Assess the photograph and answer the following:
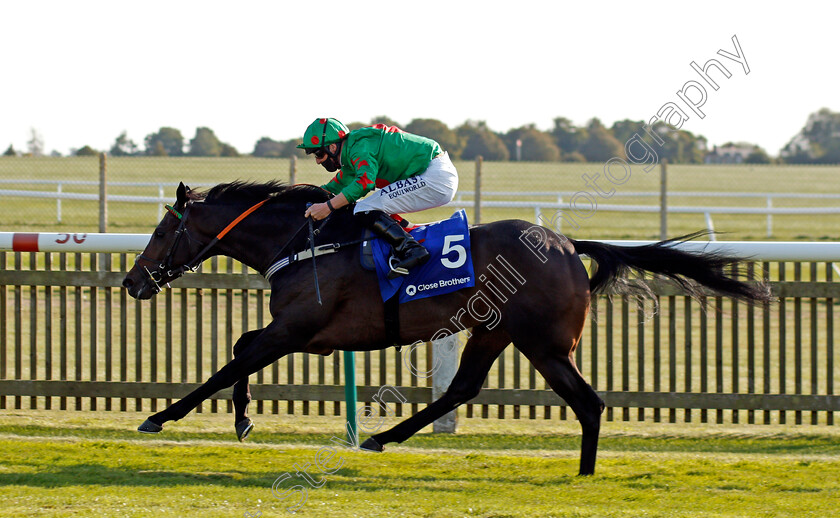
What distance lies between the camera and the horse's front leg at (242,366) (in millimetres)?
5031

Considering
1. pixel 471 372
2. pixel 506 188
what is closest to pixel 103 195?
pixel 471 372

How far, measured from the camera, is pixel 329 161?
547cm

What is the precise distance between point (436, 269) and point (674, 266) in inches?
61.3

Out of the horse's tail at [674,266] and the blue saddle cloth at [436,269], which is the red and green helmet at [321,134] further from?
the horse's tail at [674,266]

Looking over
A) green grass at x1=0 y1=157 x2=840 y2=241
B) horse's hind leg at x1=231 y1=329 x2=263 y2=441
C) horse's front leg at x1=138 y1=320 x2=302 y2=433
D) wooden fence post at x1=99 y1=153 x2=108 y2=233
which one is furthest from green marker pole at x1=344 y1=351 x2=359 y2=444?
wooden fence post at x1=99 y1=153 x2=108 y2=233

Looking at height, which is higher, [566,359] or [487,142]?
[487,142]

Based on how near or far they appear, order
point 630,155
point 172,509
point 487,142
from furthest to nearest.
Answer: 1. point 487,142
2. point 630,155
3. point 172,509

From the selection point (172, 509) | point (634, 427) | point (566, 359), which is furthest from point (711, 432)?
point (172, 509)

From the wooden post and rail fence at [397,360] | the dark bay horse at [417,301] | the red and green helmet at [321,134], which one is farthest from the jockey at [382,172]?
the wooden post and rail fence at [397,360]

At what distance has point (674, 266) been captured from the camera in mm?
5613

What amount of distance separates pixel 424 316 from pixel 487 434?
1753 mm

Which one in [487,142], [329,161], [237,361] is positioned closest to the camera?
[237,361]

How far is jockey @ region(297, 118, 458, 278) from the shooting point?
5.15 meters

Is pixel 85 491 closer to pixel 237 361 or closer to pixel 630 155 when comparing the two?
pixel 237 361
